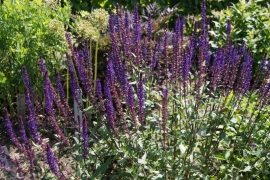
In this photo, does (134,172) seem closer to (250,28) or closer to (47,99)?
(47,99)

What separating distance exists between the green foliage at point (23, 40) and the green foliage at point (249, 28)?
2535mm

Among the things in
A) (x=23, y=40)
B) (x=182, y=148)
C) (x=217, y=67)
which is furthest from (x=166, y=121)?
(x=23, y=40)

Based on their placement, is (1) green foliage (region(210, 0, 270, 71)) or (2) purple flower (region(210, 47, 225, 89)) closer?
(2) purple flower (region(210, 47, 225, 89))

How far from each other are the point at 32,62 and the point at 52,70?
0.23 m

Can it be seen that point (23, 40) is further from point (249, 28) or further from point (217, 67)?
point (249, 28)

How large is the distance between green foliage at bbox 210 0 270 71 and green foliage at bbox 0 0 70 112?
253cm

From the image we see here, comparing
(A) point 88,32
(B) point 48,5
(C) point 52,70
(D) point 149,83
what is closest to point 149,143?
(D) point 149,83

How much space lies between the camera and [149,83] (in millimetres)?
3291

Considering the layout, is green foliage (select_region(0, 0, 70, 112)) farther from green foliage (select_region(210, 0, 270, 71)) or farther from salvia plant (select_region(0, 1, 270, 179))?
green foliage (select_region(210, 0, 270, 71))

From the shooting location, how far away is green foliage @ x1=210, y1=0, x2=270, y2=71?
5.57 meters

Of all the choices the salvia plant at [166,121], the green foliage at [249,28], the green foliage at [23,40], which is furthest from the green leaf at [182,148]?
the green foliage at [249,28]

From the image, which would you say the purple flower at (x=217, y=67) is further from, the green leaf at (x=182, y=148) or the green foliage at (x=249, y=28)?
the green foliage at (x=249, y=28)

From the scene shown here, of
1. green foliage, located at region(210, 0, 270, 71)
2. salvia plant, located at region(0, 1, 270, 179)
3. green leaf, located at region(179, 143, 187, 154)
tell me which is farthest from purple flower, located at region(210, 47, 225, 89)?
green foliage, located at region(210, 0, 270, 71)

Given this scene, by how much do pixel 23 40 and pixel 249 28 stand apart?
326cm
